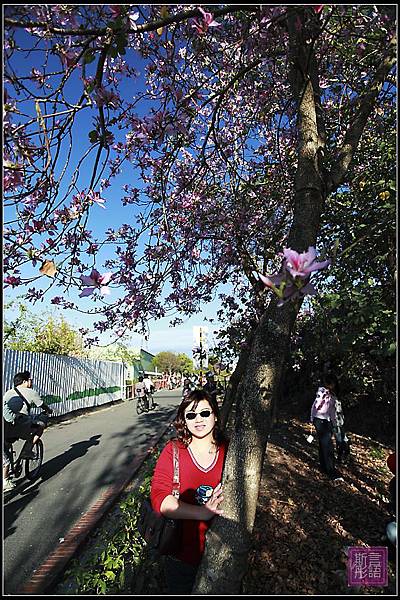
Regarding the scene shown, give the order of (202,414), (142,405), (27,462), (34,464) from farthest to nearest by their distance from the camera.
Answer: (142,405)
(34,464)
(27,462)
(202,414)

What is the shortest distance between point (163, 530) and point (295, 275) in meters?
1.44

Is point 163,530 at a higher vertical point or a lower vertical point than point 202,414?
lower

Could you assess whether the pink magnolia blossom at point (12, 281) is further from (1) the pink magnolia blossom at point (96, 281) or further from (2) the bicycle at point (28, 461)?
(2) the bicycle at point (28, 461)

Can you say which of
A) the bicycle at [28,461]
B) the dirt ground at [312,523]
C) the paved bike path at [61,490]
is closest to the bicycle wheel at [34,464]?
the bicycle at [28,461]

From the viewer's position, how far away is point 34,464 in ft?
21.3

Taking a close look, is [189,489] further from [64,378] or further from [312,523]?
[64,378]

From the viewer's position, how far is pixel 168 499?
1.95 metres

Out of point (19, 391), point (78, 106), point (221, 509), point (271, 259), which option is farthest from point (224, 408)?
point (78, 106)

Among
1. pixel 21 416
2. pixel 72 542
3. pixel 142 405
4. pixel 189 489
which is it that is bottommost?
pixel 142 405

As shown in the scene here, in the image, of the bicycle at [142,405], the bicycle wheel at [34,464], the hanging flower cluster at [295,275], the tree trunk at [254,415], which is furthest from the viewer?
the bicycle at [142,405]

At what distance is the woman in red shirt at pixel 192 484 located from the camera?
197 centimetres

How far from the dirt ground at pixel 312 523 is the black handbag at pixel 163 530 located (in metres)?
1.51

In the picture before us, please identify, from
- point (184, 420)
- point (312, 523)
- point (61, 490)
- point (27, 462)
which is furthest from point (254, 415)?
point (27, 462)

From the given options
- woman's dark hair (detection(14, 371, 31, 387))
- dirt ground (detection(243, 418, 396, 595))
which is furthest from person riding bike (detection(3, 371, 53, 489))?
dirt ground (detection(243, 418, 396, 595))
